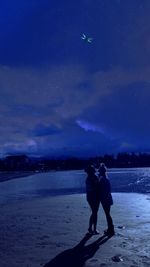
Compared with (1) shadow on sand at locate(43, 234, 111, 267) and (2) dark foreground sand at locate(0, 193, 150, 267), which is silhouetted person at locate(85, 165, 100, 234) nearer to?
(2) dark foreground sand at locate(0, 193, 150, 267)

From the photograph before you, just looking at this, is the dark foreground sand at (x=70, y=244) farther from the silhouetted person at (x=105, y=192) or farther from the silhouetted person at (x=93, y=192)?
the silhouetted person at (x=93, y=192)

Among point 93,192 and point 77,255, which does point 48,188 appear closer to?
point 93,192

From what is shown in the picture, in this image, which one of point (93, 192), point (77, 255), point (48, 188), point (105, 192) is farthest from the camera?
point (48, 188)

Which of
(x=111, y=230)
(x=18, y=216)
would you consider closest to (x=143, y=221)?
(x=111, y=230)

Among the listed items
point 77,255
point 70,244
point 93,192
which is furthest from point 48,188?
point 77,255

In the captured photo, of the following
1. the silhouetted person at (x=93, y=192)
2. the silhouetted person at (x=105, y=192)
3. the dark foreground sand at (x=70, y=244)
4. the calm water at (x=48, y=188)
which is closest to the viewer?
the dark foreground sand at (x=70, y=244)

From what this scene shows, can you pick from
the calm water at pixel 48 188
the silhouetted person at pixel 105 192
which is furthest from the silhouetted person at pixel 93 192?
the calm water at pixel 48 188

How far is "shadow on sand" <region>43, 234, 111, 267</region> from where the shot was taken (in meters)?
9.45

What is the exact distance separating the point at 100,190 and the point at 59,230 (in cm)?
236

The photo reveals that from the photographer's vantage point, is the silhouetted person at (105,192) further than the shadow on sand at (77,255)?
Yes

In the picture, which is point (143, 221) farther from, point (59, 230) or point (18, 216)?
point (18, 216)

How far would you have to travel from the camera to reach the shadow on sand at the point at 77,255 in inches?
372

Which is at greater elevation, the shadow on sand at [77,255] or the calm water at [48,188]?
the calm water at [48,188]

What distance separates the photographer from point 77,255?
33.8ft
